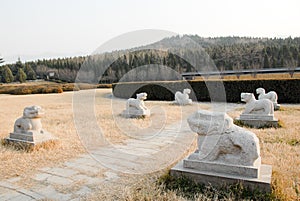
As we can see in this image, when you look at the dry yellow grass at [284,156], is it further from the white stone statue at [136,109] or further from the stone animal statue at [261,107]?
the white stone statue at [136,109]

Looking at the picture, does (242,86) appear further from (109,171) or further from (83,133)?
(109,171)

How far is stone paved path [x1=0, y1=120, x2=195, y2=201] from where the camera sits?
3.26 meters

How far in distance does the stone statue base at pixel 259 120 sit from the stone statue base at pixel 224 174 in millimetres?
4106

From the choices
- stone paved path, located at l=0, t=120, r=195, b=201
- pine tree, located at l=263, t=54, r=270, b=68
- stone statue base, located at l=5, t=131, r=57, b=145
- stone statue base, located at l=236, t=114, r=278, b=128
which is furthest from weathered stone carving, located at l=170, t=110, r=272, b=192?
pine tree, located at l=263, t=54, r=270, b=68

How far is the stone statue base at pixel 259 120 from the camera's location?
6.96m

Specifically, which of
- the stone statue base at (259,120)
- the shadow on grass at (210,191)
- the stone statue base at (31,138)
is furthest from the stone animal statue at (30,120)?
the stone statue base at (259,120)

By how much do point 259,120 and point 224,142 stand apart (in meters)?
4.60

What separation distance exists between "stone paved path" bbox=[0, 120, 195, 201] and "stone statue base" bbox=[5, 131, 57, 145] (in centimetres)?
112

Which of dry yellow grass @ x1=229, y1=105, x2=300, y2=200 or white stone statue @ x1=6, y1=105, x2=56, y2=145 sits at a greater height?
white stone statue @ x1=6, y1=105, x2=56, y2=145

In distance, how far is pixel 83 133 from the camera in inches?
262

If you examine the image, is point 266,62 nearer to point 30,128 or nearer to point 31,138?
point 30,128

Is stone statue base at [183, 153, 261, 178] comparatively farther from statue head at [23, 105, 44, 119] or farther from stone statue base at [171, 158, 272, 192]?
statue head at [23, 105, 44, 119]

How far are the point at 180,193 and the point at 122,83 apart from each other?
674 inches

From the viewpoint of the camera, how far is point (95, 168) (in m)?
4.12
